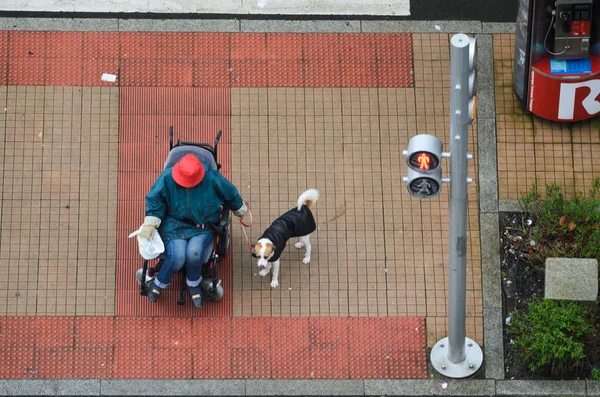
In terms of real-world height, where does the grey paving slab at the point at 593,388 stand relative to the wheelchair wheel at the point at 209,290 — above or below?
below

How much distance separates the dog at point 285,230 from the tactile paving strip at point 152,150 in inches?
39.2

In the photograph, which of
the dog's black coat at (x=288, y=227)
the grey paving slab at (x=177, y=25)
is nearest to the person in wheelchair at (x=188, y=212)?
the dog's black coat at (x=288, y=227)

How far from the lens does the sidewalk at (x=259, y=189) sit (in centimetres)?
1134

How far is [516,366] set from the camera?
37.1 feet

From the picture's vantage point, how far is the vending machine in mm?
11312

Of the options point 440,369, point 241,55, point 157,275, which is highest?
point 241,55

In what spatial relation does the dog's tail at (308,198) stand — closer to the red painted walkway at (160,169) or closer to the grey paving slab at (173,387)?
the red painted walkway at (160,169)

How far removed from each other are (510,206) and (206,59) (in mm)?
4101

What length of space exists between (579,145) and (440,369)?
10.7ft

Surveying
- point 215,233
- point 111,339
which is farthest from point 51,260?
point 215,233

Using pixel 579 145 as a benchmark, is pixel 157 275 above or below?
below

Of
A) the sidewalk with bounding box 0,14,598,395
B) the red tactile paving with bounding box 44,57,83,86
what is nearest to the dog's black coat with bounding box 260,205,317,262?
the sidewalk with bounding box 0,14,598,395

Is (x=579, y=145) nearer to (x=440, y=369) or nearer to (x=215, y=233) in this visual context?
(x=440, y=369)

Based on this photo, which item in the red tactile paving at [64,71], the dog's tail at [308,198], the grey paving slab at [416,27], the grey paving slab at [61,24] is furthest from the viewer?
the grey paving slab at [416,27]
